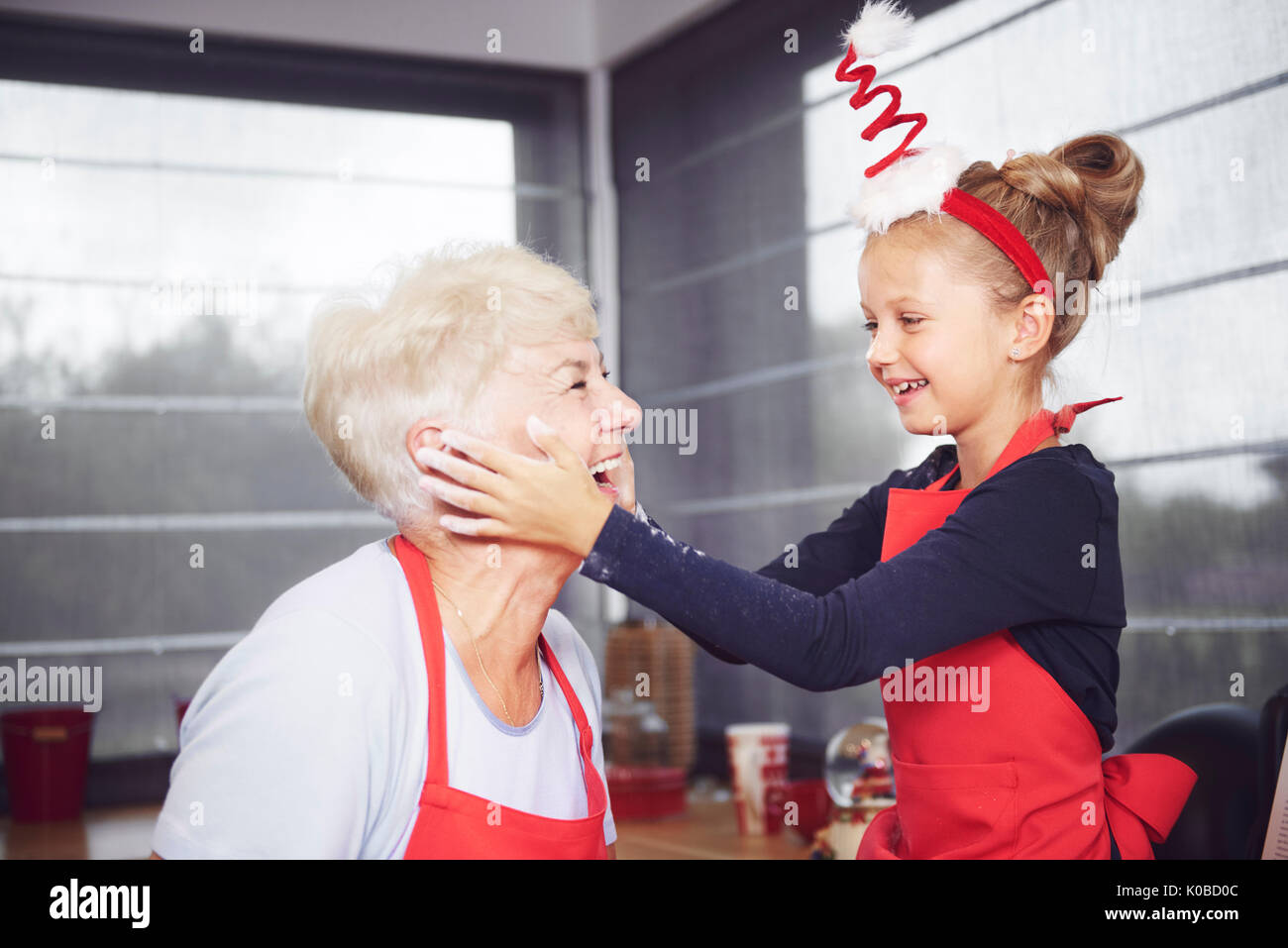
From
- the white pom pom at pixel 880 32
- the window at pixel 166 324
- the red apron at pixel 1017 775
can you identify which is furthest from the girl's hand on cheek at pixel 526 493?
the window at pixel 166 324

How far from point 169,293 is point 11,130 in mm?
610

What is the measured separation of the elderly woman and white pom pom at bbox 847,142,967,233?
1.25 ft

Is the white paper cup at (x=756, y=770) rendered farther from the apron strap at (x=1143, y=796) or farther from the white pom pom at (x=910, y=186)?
the white pom pom at (x=910, y=186)

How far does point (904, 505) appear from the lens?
4.94ft

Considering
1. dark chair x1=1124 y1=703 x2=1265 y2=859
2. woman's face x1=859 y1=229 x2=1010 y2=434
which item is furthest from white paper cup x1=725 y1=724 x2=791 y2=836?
woman's face x1=859 y1=229 x2=1010 y2=434

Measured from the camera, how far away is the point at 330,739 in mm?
1031

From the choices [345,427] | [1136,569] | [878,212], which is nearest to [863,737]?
[1136,569]

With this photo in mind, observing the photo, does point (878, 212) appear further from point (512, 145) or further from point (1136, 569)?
point (512, 145)

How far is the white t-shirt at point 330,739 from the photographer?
3.30 ft

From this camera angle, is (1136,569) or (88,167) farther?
(88,167)

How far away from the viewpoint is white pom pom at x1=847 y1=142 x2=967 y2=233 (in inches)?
56.4

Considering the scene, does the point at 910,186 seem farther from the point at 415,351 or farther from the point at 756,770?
the point at 756,770

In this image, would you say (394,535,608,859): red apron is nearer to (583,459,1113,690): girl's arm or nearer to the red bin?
(583,459,1113,690): girl's arm
